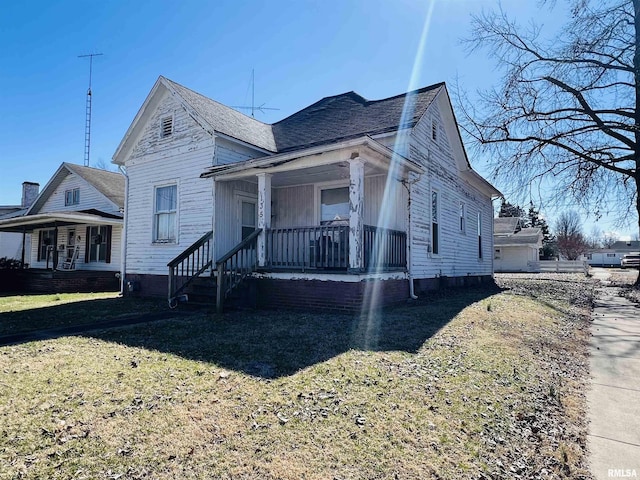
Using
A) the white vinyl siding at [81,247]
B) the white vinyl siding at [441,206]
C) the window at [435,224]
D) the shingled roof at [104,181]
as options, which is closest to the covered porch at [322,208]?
the white vinyl siding at [441,206]

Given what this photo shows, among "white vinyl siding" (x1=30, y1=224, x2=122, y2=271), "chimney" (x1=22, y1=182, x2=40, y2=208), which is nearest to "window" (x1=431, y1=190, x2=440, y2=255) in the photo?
"white vinyl siding" (x1=30, y1=224, x2=122, y2=271)

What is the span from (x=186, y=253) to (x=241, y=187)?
2.59 m

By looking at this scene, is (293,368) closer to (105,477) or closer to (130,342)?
(105,477)

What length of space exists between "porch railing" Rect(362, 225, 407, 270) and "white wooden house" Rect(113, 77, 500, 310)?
1.8 inches

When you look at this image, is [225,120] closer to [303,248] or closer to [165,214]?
[165,214]

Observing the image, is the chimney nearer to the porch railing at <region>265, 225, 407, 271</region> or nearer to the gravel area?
the porch railing at <region>265, 225, 407, 271</region>

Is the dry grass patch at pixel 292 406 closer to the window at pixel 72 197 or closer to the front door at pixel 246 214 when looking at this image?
the front door at pixel 246 214

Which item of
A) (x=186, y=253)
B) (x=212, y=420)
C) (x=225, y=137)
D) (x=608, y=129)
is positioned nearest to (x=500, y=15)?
(x=608, y=129)

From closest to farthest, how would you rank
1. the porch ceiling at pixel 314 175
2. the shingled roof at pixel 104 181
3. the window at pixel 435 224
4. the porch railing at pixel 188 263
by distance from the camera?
the porch railing at pixel 188 263, the porch ceiling at pixel 314 175, the window at pixel 435 224, the shingled roof at pixel 104 181

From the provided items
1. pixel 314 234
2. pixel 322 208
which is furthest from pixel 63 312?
pixel 322 208

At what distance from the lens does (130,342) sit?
5754 millimetres

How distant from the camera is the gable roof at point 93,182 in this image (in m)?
18.8

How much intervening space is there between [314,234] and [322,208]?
8.52 feet

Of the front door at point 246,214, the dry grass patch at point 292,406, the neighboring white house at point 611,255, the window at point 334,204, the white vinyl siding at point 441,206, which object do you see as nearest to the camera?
the dry grass patch at point 292,406
